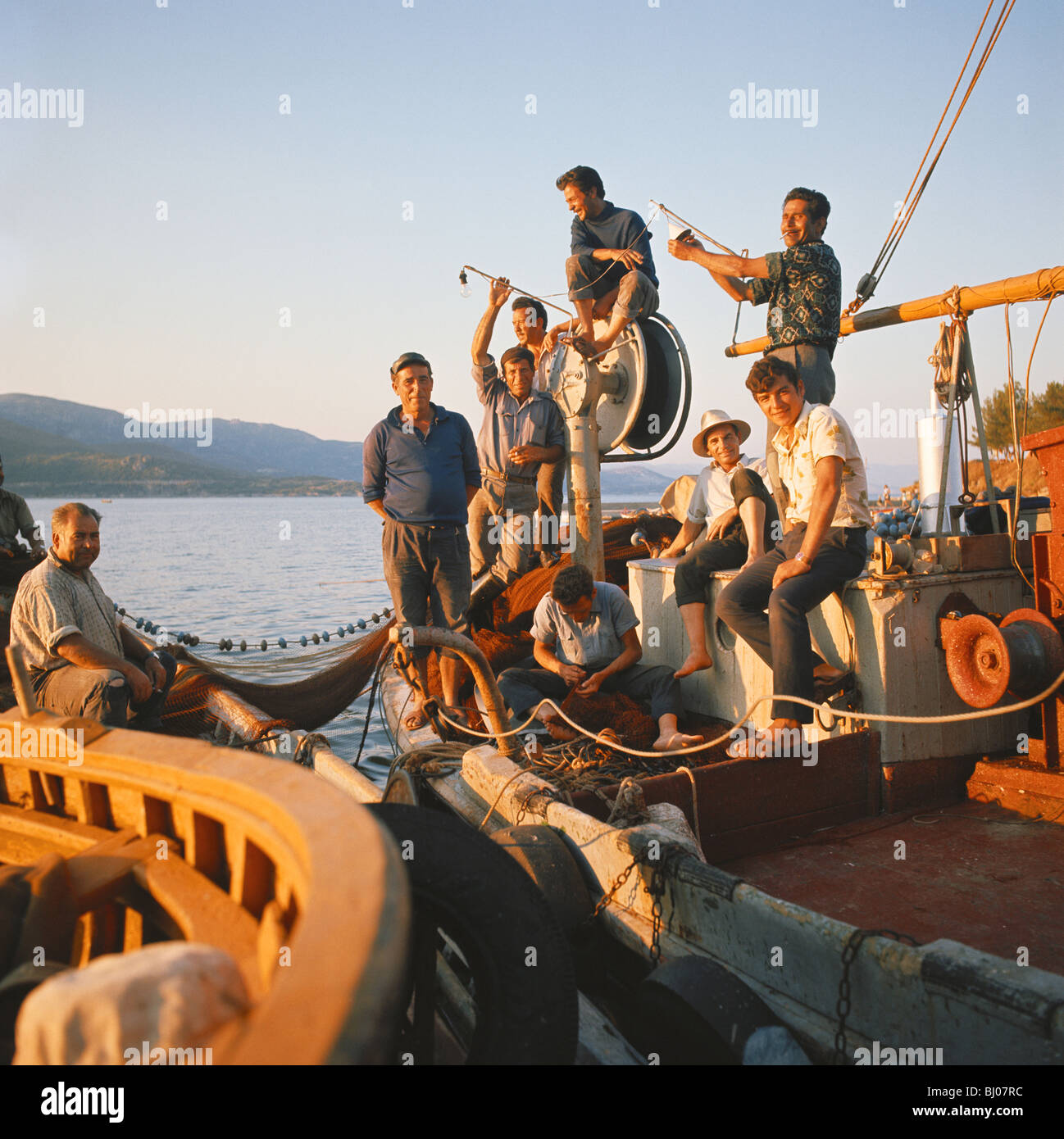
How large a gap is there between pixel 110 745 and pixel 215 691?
5586 millimetres

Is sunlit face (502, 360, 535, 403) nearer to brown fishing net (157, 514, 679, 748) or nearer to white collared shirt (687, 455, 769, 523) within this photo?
brown fishing net (157, 514, 679, 748)

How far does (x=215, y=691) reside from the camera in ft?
27.2

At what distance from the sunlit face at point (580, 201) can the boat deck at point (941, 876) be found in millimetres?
5651

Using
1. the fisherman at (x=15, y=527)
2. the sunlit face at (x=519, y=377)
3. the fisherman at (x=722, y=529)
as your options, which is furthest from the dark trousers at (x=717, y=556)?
the fisherman at (x=15, y=527)

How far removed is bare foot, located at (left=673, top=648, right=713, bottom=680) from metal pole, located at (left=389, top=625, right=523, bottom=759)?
1.55m

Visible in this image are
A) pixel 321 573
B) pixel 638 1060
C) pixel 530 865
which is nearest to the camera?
pixel 638 1060

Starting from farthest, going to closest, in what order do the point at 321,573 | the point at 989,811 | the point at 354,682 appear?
the point at 321,573
the point at 354,682
the point at 989,811

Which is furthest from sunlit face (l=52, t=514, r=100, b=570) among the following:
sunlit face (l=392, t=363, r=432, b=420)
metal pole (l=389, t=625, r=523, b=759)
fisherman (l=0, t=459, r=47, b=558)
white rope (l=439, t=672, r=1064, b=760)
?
fisherman (l=0, t=459, r=47, b=558)

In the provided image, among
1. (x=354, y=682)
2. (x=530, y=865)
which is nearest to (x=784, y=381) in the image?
(x=530, y=865)

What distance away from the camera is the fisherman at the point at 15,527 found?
962cm

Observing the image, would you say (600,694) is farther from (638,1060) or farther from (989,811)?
(638,1060)

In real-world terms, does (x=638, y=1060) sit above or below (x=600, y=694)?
below

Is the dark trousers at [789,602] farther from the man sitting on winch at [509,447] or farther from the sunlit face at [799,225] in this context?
the man sitting on winch at [509,447]

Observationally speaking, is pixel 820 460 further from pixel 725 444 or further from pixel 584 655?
pixel 584 655
